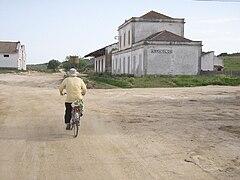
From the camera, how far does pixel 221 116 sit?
15.8m

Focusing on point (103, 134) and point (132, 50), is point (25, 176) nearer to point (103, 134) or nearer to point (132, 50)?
point (103, 134)

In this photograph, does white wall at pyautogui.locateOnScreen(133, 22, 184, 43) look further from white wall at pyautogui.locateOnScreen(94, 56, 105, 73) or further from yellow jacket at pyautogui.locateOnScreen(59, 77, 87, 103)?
yellow jacket at pyautogui.locateOnScreen(59, 77, 87, 103)

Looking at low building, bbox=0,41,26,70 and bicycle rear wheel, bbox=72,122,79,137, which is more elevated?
low building, bbox=0,41,26,70

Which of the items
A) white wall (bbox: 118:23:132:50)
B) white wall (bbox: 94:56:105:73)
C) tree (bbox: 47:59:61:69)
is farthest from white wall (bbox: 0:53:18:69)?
white wall (bbox: 118:23:132:50)

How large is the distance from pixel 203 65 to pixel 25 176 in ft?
153

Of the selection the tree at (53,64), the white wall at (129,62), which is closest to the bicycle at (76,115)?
the white wall at (129,62)

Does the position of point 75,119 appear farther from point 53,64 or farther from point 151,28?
point 53,64

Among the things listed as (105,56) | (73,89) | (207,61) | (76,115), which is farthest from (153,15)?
(76,115)

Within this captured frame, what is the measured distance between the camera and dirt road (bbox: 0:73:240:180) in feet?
24.7

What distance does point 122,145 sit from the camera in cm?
991

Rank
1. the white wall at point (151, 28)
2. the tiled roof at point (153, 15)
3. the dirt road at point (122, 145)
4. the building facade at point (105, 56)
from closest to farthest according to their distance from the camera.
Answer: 1. the dirt road at point (122, 145)
2. the white wall at point (151, 28)
3. the tiled roof at point (153, 15)
4. the building facade at point (105, 56)

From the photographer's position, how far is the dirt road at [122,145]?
7.54m

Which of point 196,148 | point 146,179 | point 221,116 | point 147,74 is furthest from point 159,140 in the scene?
point 147,74

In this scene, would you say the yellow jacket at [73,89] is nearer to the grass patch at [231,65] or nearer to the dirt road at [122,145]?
the dirt road at [122,145]
